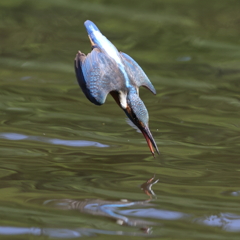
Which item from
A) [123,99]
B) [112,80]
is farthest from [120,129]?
[112,80]

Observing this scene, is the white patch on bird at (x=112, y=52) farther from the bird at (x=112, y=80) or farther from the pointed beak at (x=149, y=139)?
the pointed beak at (x=149, y=139)

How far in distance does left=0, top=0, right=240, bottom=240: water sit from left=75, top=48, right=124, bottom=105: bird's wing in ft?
1.47

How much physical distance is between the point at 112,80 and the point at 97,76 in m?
0.15

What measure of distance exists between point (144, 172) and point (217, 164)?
0.61m

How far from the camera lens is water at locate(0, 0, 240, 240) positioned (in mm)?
3539

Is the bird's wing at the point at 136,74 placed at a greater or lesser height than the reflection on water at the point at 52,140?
greater

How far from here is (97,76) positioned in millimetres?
4945

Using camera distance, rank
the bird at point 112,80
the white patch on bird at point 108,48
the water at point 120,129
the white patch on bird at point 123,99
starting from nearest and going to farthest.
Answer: the water at point 120,129 < the bird at point 112,80 < the white patch on bird at point 123,99 < the white patch on bird at point 108,48

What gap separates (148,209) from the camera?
12.0ft

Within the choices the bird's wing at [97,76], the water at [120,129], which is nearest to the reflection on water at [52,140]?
the water at [120,129]

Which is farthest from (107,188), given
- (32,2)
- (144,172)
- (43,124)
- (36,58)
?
(32,2)

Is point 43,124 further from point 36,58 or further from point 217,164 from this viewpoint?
point 36,58

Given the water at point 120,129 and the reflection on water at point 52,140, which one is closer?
the water at point 120,129

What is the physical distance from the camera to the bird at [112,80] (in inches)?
191
